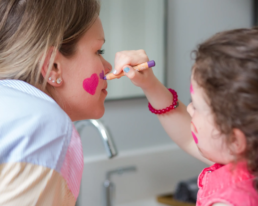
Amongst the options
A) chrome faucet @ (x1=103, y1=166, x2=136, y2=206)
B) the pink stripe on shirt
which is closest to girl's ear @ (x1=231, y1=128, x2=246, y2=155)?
the pink stripe on shirt

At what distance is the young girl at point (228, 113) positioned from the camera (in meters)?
0.51

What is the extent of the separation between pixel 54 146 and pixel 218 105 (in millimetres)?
296

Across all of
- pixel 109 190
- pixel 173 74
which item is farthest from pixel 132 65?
pixel 173 74

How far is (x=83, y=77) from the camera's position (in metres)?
0.88

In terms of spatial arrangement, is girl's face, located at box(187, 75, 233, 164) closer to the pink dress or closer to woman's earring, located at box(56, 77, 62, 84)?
the pink dress

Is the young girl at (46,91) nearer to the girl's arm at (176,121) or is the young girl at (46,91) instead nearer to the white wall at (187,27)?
the girl's arm at (176,121)

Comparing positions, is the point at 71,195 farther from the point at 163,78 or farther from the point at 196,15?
the point at 196,15

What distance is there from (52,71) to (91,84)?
109 mm

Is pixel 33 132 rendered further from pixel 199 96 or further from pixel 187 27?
pixel 187 27

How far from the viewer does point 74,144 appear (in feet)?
2.11

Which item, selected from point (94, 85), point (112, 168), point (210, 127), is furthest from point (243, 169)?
point (112, 168)

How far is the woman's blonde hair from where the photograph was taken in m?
0.79

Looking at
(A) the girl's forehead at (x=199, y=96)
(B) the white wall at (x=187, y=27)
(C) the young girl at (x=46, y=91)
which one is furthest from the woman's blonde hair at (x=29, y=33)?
(B) the white wall at (x=187, y=27)

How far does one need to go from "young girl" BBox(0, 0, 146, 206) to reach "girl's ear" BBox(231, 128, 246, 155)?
29 centimetres
